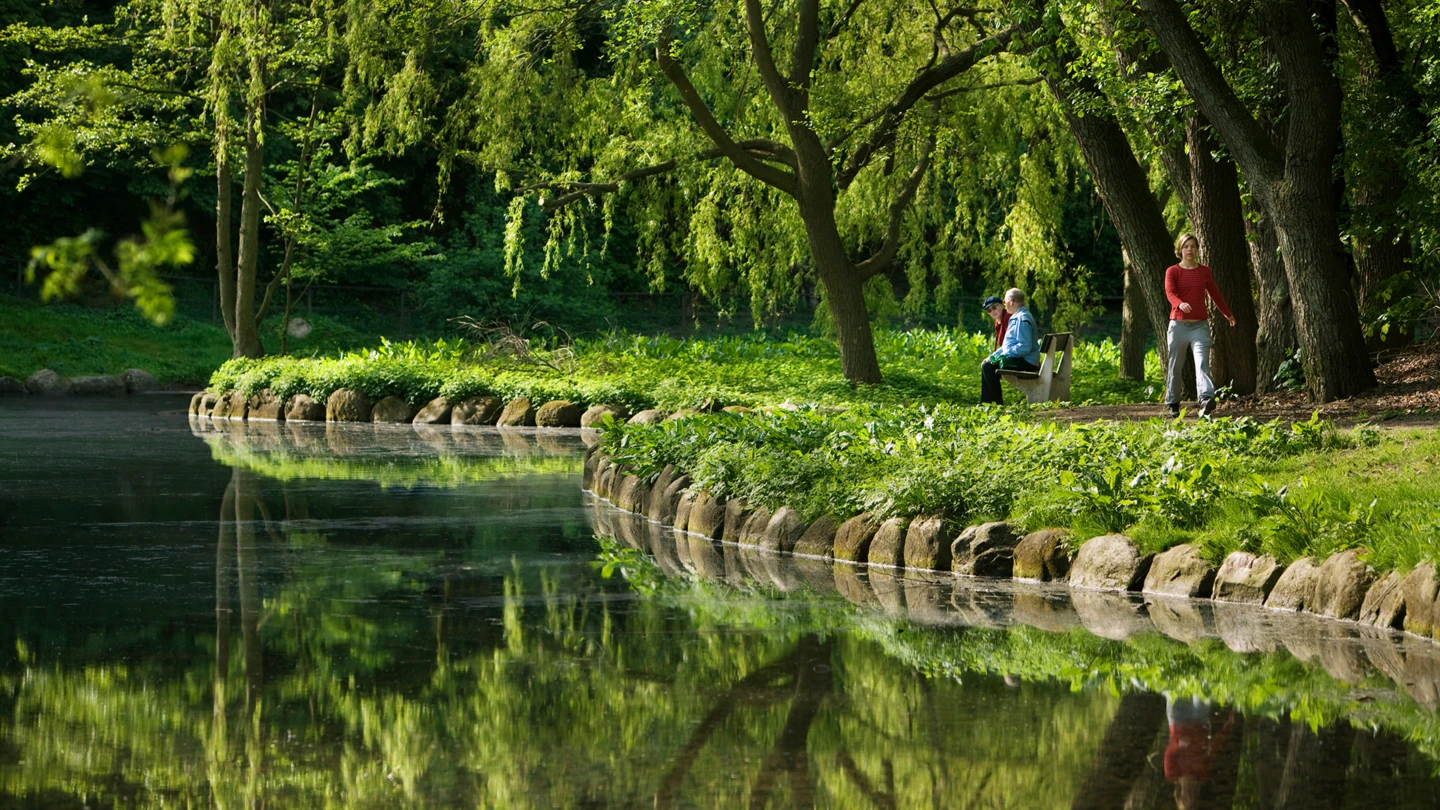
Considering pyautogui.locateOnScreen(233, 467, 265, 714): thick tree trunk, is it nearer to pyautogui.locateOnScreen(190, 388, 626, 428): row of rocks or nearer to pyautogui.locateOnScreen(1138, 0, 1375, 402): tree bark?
pyautogui.locateOnScreen(1138, 0, 1375, 402): tree bark

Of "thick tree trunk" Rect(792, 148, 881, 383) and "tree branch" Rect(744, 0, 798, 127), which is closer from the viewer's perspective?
"tree branch" Rect(744, 0, 798, 127)

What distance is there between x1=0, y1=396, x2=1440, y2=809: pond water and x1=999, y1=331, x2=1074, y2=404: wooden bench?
21.9 ft

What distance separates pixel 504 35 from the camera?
21.1m

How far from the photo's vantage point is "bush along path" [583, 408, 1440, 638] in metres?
7.39

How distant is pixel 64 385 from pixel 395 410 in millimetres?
10881

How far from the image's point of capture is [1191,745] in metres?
5.08

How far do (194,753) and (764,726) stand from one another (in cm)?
179

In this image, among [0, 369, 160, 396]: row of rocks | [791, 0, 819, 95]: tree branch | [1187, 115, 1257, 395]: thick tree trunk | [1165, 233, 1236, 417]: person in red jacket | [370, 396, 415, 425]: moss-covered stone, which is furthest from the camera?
[0, 369, 160, 396]: row of rocks

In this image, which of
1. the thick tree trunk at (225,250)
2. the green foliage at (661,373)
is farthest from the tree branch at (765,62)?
the thick tree trunk at (225,250)

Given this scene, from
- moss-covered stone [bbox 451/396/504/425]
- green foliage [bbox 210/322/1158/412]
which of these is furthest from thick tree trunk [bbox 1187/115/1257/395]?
moss-covered stone [bbox 451/396/504/425]

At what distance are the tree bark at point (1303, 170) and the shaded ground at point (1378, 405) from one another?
14.2 inches

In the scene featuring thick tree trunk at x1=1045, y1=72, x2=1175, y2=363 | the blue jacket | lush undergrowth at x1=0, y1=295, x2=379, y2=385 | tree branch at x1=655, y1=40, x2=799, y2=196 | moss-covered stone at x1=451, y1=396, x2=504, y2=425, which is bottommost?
moss-covered stone at x1=451, y1=396, x2=504, y2=425

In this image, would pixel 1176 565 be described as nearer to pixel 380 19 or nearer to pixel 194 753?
pixel 194 753

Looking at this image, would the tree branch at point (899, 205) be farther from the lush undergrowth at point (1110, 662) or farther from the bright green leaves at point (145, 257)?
the bright green leaves at point (145, 257)
